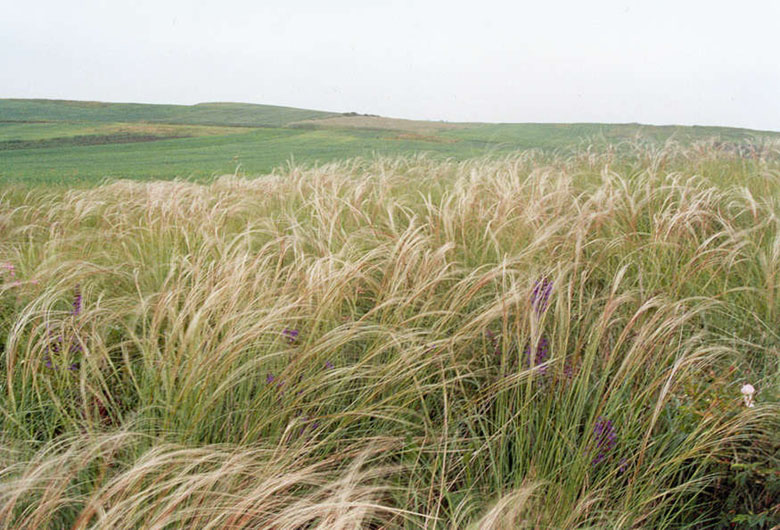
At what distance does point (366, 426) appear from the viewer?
1643 mm

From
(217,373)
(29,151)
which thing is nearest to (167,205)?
(217,373)

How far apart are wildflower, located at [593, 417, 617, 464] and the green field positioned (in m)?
6.14

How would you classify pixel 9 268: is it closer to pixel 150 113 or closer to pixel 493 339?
pixel 493 339

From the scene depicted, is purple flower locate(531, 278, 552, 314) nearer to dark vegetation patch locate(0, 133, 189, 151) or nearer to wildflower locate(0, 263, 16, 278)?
wildflower locate(0, 263, 16, 278)

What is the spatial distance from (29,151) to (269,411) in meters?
20.7

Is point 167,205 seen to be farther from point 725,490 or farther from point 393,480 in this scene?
point 725,490

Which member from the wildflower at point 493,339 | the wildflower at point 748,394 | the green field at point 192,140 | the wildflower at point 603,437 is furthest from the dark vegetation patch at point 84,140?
the wildflower at point 748,394

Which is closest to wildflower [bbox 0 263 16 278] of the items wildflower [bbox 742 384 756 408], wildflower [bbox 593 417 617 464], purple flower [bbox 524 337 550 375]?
purple flower [bbox 524 337 550 375]

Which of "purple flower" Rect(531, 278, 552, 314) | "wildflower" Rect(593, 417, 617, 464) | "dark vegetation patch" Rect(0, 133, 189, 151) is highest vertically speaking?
"dark vegetation patch" Rect(0, 133, 189, 151)

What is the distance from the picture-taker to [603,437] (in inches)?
60.8

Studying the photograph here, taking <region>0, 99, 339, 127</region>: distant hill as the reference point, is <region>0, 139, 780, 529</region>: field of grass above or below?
below

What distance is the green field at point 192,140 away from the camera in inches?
518

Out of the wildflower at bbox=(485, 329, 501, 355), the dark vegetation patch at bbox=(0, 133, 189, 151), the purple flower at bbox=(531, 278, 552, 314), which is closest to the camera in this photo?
the purple flower at bbox=(531, 278, 552, 314)

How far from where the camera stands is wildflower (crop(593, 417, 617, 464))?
1477mm
